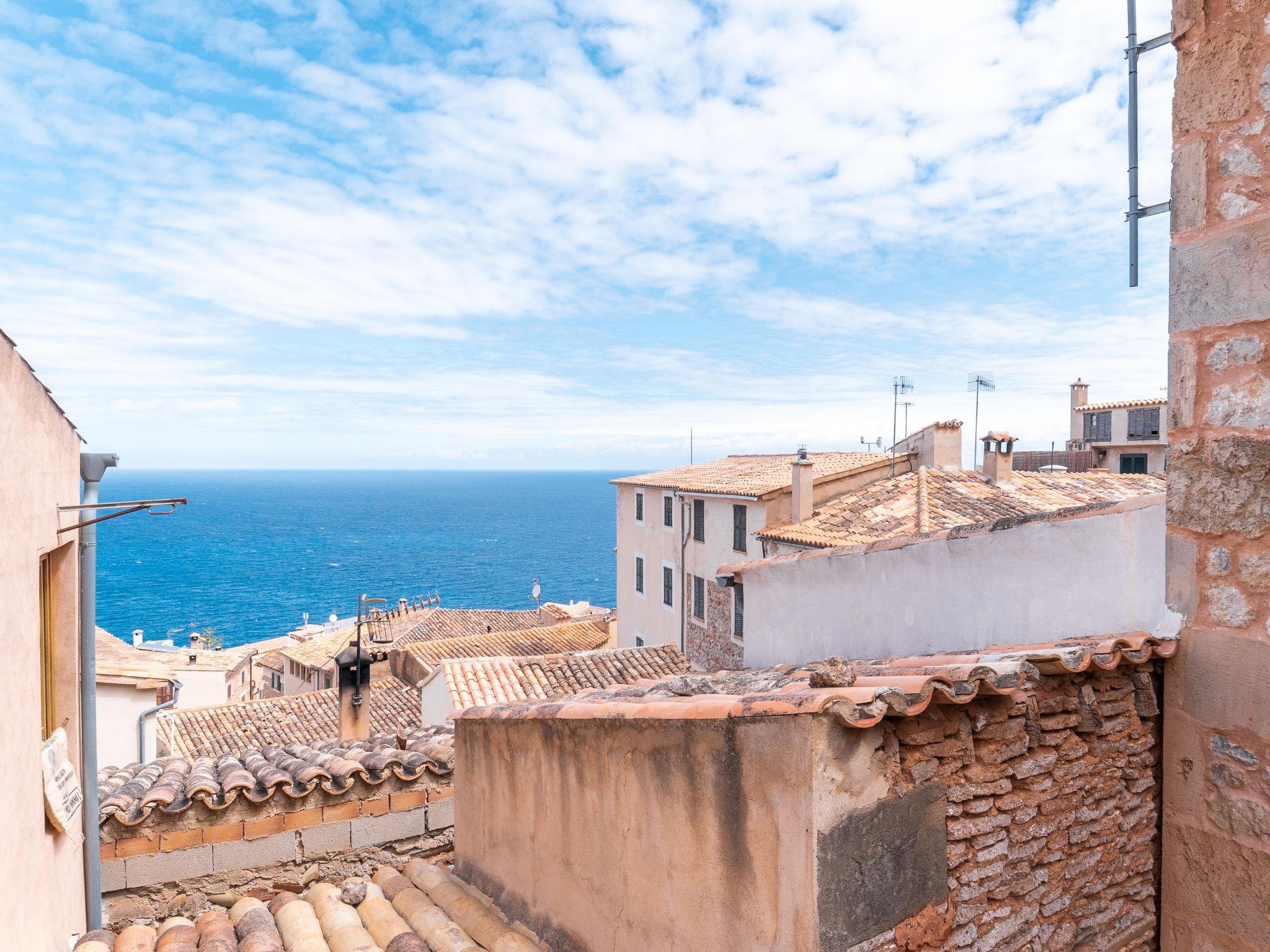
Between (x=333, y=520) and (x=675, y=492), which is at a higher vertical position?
(x=675, y=492)

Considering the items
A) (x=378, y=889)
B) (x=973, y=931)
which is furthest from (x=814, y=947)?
(x=378, y=889)

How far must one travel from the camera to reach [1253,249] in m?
3.05

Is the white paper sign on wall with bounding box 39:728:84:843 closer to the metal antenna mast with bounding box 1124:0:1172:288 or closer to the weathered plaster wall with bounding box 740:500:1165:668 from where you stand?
the weathered plaster wall with bounding box 740:500:1165:668

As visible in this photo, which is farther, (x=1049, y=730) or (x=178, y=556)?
(x=178, y=556)

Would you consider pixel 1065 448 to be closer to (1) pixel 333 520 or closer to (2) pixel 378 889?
(2) pixel 378 889

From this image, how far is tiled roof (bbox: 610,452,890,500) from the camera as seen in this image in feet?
72.2

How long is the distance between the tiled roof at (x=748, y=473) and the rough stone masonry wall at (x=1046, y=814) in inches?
688

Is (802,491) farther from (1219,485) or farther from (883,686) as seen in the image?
(883,686)

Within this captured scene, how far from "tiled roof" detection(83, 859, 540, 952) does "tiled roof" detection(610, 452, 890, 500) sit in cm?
1653

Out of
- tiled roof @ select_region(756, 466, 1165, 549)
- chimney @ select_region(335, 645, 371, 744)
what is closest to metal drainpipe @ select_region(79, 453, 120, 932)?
chimney @ select_region(335, 645, 371, 744)

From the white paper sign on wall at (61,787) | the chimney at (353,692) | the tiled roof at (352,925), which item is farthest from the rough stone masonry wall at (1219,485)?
the chimney at (353,692)

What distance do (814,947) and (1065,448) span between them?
→ 4220 centimetres

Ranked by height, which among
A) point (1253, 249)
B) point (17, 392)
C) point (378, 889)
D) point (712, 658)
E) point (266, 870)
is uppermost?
point (1253, 249)

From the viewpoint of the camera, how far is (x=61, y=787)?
4551 mm
